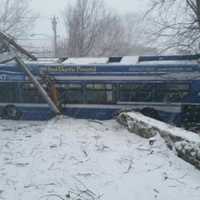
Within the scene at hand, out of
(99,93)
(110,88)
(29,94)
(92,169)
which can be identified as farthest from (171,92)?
(92,169)

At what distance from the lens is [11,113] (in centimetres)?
1720

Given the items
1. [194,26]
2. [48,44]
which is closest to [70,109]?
[194,26]

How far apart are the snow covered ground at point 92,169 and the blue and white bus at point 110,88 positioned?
4.33 m

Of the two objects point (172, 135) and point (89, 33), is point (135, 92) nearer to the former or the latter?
point (172, 135)

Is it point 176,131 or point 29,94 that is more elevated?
point 176,131

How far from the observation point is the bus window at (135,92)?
50.9ft

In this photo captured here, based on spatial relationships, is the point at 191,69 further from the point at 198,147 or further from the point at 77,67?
the point at 198,147

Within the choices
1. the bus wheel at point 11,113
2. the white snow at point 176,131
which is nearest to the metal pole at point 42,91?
the bus wheel at point 11,113

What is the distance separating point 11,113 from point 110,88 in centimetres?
509

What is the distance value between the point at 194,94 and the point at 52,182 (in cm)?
910

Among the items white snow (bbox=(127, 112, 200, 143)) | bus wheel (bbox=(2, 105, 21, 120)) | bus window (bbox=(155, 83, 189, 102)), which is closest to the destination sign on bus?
bus wheel (bbox=(2, 105, 21, 120))

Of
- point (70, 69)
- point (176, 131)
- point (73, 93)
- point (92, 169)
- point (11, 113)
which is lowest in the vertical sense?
point (11, 113)

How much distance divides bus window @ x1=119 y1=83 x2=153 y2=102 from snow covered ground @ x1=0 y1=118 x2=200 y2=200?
167 inches

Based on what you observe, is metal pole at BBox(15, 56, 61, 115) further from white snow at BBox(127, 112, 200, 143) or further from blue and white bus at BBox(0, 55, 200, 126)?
white snow at BBox(127, 112, 200, 143)
